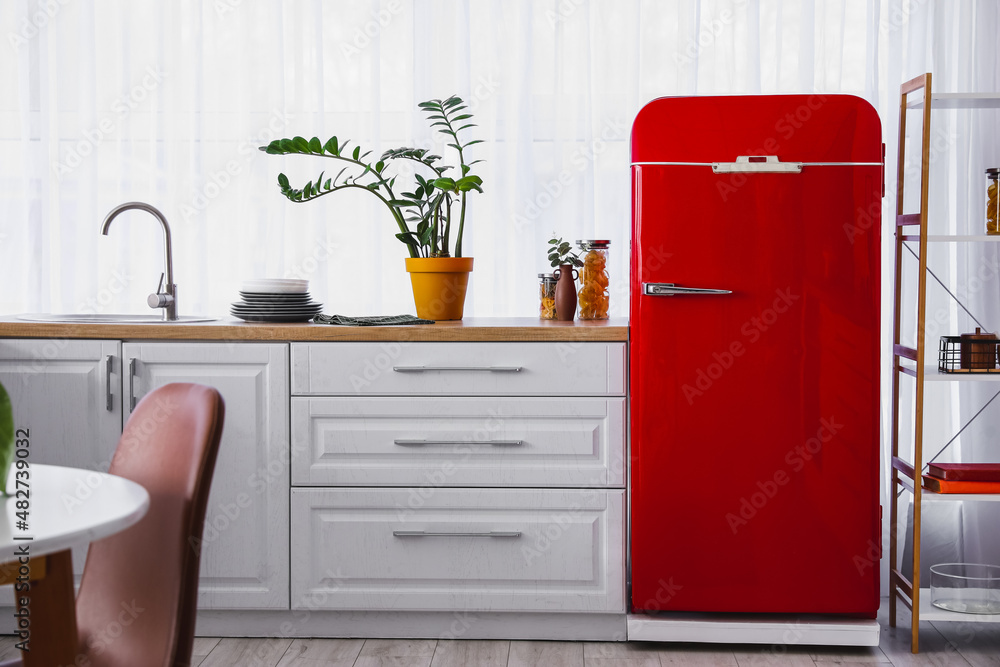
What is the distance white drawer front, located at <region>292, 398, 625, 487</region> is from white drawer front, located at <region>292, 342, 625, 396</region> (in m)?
0.03

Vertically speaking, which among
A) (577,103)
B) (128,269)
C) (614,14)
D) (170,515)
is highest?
(614,14)

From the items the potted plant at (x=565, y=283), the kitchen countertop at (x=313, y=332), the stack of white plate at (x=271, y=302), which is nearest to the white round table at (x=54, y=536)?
the kitchen countertop at (x=313, y=332)

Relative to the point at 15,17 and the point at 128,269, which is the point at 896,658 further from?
the point at 15,17

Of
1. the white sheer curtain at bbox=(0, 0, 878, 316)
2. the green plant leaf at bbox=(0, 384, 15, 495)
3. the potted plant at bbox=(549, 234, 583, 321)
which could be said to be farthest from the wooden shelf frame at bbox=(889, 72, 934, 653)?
the green plant leaf at bbox=(0, 384, 15, 495)

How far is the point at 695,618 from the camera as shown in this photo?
7.86ft

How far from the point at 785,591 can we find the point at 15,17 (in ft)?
9.94

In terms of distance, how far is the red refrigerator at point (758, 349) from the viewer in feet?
7.49

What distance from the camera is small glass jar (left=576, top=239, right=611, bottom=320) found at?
2.62 metres

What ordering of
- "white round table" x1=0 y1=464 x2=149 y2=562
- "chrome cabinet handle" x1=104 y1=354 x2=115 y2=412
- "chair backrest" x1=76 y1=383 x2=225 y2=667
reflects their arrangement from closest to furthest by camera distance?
A: "white round table" x1=0 y1=464 x2=149 y2=562 < "chair backrest" x1=76 y1=383 x2=225 y2=667 < "chrome cabinet handle" x1=104 y1=354 x2=115 y2=412

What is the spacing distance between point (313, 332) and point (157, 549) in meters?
1.14

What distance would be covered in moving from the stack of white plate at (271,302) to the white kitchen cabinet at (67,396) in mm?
354

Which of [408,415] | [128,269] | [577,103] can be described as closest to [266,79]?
[128,269]

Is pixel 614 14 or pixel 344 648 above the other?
pixel 614 14

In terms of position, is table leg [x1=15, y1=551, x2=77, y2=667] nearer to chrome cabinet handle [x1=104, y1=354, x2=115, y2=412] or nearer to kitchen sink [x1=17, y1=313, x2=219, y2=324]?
chrome cabinet handle [x1=104, y1=354, x2=115, y2=412]
